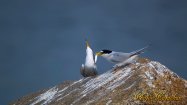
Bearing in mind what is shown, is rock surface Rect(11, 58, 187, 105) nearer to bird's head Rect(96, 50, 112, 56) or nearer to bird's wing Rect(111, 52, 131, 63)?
bird's wing Rect(111, 52, 131, 63)

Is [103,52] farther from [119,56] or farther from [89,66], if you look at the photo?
[89,66]

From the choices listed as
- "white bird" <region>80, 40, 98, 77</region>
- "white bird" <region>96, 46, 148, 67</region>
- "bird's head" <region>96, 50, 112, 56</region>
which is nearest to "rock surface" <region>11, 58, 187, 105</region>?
"white bird" <region>96, 46, 148, 67</region>

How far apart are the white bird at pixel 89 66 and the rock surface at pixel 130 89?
1.88 m

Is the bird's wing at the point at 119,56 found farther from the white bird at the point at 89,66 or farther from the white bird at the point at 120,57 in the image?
the white bird at the point at 89,66

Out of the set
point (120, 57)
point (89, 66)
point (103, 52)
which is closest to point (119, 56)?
point (120, 57)

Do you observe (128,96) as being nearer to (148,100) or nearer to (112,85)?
(148,100)

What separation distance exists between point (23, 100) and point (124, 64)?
6.80 meters

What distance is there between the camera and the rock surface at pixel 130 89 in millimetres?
15609

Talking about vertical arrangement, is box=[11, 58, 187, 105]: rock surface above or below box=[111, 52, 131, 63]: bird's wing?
below

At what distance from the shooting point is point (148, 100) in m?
15.3

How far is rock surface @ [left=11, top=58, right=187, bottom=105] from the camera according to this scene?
1561 centimetres

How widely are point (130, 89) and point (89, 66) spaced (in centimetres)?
749

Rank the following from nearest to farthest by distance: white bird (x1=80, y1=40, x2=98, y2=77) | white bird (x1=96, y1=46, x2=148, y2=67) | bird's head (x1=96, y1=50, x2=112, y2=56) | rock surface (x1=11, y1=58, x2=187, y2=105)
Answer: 1. rock surface (x1=11, y1=58, x2=187, y2=105)
2. white bird (x1=96, y1=46, x2=148, y2=67)
3. bird's head (x1=96, y1=50, x2=112, y2=56)
4. white bird (x1=80, y1=40, x2=98, y2=77)

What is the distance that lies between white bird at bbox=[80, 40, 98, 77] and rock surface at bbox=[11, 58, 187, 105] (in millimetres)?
1877
